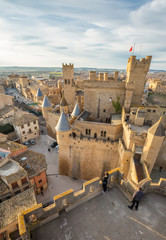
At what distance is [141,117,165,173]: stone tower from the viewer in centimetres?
1182

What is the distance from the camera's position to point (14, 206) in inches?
599

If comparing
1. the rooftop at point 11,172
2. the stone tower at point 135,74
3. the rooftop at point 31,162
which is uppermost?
the stone tower at point 135,74

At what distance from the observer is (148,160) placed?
44.3 feet

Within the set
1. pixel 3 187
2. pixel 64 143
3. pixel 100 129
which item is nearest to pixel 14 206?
pixel 3 187

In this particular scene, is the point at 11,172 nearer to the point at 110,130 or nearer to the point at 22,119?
the point at 110,130

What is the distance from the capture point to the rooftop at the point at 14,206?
14.1m

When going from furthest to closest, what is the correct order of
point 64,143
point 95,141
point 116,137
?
point 64,143, point 116,137, point 95,141

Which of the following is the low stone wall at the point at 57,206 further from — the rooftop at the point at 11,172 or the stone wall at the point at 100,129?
the rooftop at the point at 11,172

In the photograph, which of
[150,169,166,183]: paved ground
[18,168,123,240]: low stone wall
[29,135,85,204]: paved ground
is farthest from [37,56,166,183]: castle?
→ [18,168,123,240]: low stone wall

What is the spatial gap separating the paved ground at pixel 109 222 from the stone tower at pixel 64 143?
1267cm

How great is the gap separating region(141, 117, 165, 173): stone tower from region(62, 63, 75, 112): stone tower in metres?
26.2

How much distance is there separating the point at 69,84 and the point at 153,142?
28.5m

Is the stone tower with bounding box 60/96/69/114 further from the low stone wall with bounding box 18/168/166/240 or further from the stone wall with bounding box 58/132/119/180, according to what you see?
the low stone wall with bounding box 18/168/166/240

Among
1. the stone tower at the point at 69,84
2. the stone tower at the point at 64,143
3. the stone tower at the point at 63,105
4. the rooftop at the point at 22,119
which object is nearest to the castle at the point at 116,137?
the stone tower at the point at 64,143
